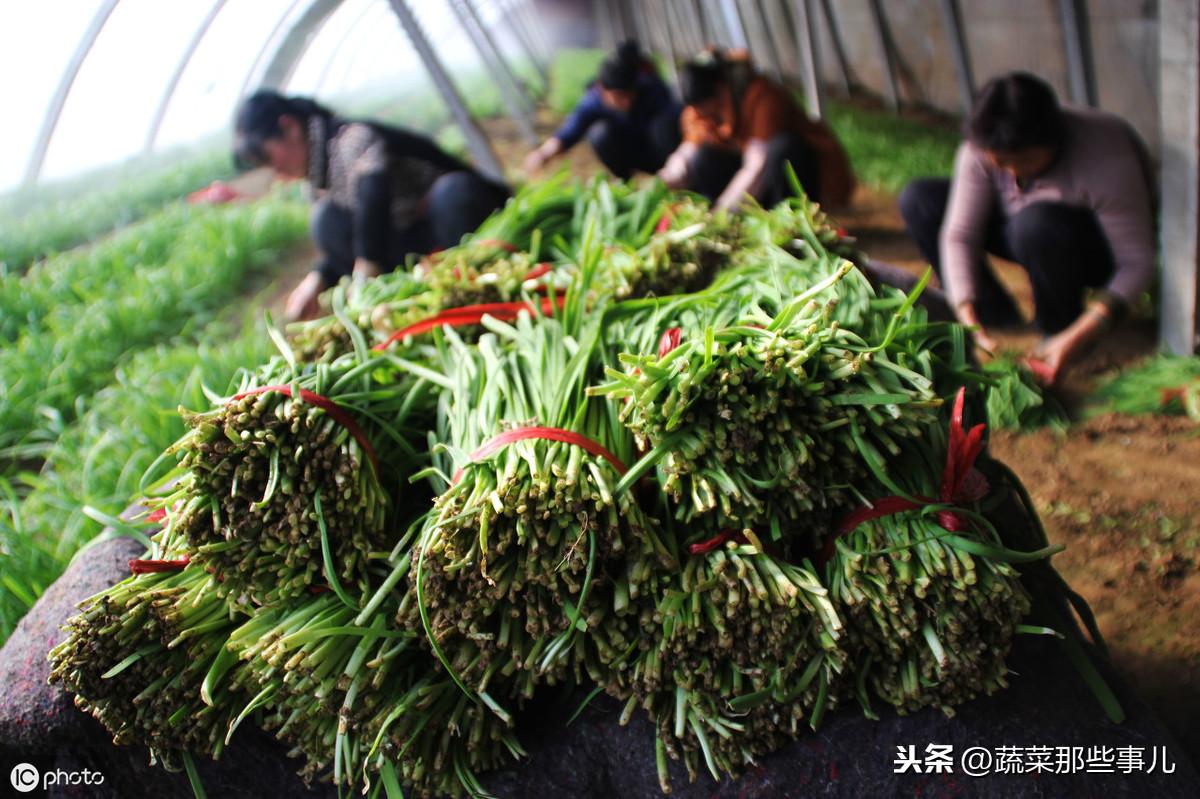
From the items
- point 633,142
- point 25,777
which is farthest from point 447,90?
point 25,777

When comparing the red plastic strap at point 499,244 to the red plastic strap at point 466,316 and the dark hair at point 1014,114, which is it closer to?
the red plastic strap at point 466,316

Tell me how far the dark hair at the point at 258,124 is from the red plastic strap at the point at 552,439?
263 cm

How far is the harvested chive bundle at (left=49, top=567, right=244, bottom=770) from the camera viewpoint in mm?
1300

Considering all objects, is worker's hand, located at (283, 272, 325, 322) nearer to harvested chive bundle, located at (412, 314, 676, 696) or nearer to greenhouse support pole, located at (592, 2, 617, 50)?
harvested chive bundle, located at (412, 314, 676, 696)

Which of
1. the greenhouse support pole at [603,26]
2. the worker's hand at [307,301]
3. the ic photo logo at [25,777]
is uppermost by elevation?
the ic photo logo at [25,777]

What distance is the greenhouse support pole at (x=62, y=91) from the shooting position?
468 centimetres

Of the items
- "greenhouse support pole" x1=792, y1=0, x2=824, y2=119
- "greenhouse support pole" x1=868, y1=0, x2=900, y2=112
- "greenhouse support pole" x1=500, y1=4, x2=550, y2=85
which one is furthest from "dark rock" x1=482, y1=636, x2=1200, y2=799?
"greenhouse support pole" x1=500, y1=4, x2=550, y2=85

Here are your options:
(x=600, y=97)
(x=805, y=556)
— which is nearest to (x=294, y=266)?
(x=600, y=97)

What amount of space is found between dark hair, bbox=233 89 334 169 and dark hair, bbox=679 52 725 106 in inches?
66.5

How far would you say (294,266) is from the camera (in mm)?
5336

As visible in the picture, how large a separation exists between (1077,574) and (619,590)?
1387mm

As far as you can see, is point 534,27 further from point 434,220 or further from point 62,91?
point 434,220

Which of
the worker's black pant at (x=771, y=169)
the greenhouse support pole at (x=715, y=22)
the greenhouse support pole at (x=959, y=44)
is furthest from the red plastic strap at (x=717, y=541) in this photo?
the greenhouse support pole at (x=715, y=22)

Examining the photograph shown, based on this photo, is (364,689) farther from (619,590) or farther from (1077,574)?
(1077,574)
